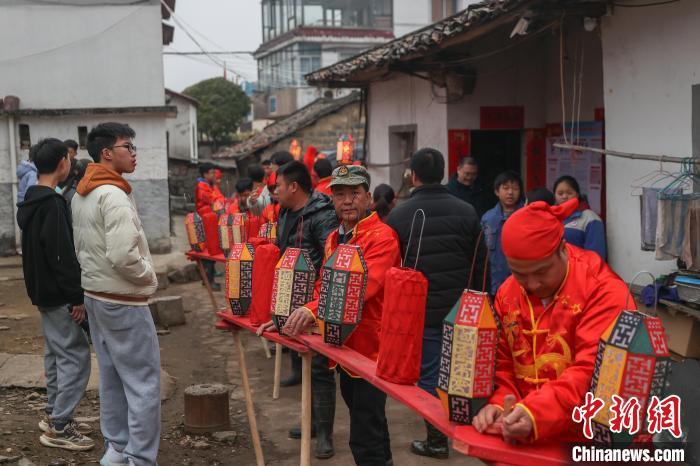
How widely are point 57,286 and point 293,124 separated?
18260 millimetres

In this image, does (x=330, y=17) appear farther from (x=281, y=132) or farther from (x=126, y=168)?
(x=126, y=168)

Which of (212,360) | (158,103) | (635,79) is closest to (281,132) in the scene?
(158,103)

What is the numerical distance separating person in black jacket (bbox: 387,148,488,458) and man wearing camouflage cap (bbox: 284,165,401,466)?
460 millimetres

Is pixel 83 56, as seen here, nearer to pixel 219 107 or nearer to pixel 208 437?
pixel 208 437

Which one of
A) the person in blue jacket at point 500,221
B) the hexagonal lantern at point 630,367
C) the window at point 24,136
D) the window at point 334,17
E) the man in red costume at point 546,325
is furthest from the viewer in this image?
the window at point 334,17

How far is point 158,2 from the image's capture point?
15883 millimetres

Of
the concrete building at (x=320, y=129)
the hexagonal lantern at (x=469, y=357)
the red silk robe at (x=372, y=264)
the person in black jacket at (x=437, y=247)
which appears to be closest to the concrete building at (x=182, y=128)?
the concrete building at (x=320, y=129)

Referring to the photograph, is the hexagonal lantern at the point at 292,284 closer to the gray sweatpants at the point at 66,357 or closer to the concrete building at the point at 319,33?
the gray sweatpants at the point at 66,357

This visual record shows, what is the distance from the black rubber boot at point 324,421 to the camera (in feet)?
18.0

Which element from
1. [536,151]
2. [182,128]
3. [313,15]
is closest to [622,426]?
[536,151]

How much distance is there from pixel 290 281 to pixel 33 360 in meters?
4.22

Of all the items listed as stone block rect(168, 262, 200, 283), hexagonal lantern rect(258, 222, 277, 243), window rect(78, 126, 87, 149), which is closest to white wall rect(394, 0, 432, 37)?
window rect(78, 126, 87, 149)

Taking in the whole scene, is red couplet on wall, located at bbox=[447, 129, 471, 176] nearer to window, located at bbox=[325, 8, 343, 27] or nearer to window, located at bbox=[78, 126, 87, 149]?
window, located at bbox=[78, 126, 87, 149]

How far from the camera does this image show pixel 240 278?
184 inches
